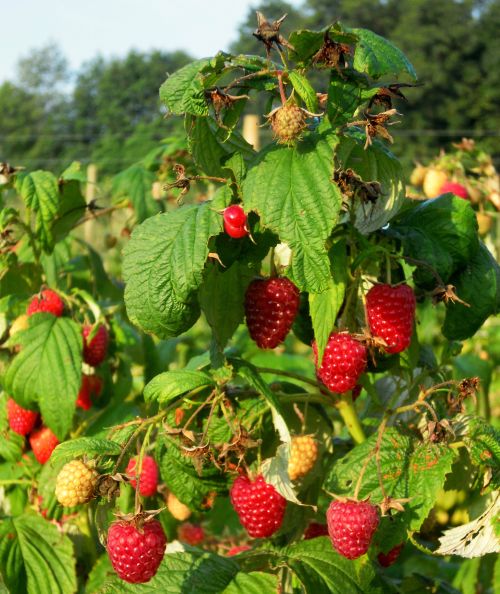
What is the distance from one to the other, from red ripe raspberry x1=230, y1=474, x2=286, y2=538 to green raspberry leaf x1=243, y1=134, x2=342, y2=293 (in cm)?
38

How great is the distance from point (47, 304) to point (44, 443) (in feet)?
0.97

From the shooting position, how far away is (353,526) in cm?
135

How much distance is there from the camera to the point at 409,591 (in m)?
1.95

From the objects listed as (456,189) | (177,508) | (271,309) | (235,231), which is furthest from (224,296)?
(456,189)

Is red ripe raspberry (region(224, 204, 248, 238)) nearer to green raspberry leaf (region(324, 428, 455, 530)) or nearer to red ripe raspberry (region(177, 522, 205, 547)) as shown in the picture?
green raspberry leaf (region(324, 428, 455, 530))

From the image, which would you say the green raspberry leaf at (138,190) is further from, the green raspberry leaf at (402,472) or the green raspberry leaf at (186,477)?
the green raspberry leaf at (402,472)

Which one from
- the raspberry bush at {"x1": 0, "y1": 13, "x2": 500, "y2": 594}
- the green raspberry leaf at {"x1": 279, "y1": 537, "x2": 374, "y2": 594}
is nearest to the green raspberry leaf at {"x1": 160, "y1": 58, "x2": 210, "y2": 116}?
the raspberry bush at {"x1": 0, "y1": 13, "x2": 500, "y2": 594}

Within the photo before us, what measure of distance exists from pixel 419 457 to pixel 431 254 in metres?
0.33

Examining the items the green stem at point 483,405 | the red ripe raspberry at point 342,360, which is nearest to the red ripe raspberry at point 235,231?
the red ripe raspberry at point 342,360

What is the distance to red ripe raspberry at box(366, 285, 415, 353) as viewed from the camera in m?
1.45

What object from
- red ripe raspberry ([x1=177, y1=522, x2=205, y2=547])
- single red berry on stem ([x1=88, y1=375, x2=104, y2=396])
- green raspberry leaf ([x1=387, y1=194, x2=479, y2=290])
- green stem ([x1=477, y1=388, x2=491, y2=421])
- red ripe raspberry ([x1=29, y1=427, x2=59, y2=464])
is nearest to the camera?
green raspberry leaf ([x1=387, y1=194, x2=479, y2=290])

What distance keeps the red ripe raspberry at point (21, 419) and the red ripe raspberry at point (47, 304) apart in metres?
0.20

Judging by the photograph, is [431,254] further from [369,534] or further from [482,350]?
[482,350]

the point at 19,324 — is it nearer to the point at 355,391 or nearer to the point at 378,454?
the point at 355,391
